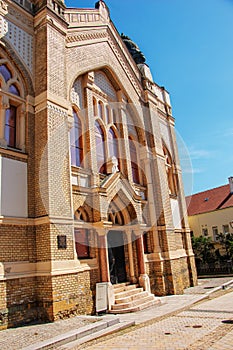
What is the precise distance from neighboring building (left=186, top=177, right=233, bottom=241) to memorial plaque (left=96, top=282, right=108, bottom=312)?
26.9m

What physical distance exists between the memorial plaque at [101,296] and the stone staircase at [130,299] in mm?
419

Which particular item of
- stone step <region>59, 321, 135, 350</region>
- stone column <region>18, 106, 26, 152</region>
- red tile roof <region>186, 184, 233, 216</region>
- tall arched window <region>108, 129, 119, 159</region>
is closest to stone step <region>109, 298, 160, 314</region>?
stone step <region>59, 321, 135, 350</region>

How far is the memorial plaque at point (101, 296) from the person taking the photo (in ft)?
34.4

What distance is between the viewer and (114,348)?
672cm

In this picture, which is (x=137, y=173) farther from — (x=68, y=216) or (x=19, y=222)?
(x=19, y=222)

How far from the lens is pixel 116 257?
1329cm

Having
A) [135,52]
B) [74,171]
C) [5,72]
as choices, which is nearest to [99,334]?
[74,171]

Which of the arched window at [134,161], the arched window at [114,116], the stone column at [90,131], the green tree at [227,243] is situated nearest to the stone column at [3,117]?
the stone column at [90,131]

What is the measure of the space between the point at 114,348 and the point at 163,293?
8371 mm

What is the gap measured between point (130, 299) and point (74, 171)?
5341mm

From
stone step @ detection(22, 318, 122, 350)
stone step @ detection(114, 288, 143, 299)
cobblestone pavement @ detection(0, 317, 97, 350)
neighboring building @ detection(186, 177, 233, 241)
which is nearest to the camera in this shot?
stone step @ detection(22, 318, 122, 350)

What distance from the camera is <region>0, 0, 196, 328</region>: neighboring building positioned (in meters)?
9.18

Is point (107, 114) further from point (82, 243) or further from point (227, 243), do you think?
point (227, 243)

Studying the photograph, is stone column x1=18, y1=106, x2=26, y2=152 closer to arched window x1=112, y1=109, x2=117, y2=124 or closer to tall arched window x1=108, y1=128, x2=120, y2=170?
tall arched window x1=108, y1=128, x2=120, y2=170
